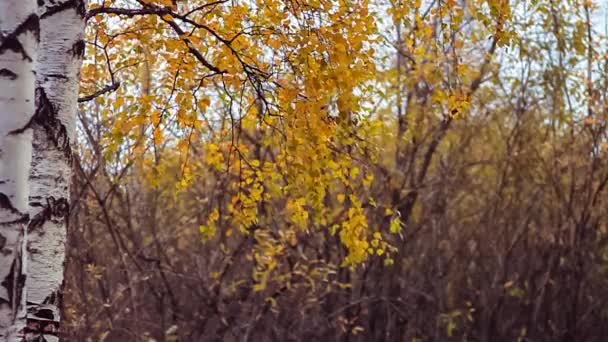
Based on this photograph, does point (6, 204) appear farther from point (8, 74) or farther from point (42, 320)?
point (42, 320)

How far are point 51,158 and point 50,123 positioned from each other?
0.36 ft

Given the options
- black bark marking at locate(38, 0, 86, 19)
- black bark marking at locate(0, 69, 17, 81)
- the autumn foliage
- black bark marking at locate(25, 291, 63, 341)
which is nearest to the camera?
black bark marking at locate(0, 69, 17, 81)

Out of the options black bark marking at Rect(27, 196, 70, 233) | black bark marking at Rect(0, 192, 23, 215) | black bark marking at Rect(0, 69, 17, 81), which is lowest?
black bark marking at Rect(27, 196, 70, 233)

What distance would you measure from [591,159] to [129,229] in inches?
179

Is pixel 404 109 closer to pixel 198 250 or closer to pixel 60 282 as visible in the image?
pixel 198 250

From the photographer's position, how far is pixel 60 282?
10.0 feet

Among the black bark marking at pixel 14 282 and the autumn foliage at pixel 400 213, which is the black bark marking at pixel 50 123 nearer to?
the black bark marking at pixel 14 282

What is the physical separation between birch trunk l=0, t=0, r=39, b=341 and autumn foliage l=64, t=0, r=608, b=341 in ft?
10.9

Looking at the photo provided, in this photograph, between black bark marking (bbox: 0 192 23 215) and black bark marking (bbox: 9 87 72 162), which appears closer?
black bark marking (bbox: 0 192 23 215)

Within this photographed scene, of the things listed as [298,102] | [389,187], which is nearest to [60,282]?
[298,102]

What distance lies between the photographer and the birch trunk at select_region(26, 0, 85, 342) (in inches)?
117

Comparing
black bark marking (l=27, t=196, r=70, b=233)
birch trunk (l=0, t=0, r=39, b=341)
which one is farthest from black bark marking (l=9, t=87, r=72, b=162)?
birch trunk (l=0, t=0, r=39, b=341)

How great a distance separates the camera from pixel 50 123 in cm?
303

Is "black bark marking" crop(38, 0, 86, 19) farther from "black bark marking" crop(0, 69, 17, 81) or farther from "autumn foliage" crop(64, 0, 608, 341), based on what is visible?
"autumn foliage" crop(64, 0, 608, 341)
